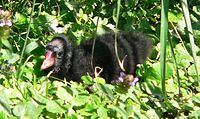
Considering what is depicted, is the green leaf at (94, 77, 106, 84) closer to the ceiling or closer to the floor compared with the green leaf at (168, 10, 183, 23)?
closer to the floor

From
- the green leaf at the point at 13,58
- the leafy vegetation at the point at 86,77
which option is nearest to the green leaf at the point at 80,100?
the leafy vegetation at the point at 86,77

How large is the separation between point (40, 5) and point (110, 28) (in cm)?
57

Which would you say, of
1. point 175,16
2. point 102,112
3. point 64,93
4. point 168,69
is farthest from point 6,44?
Result: point 175,16

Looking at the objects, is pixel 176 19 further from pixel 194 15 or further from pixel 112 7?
pixel 112 7

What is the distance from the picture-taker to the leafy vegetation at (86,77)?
2688 millimetres

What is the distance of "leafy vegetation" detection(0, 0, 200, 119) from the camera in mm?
2688

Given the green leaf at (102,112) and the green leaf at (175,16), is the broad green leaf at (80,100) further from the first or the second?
the green leaf at (175,16)

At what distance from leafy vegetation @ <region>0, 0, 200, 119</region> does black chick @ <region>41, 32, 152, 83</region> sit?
0.08 metres

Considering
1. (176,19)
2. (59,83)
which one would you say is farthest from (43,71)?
(176,19)

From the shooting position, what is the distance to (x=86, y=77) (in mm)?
2957

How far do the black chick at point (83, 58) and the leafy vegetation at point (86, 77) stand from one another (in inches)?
3.3

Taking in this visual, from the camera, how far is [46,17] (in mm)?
3623

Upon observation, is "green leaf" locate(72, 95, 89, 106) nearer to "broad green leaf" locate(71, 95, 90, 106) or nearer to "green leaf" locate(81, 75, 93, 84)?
"broad green leaf" locate(71, 95, 90, 106)

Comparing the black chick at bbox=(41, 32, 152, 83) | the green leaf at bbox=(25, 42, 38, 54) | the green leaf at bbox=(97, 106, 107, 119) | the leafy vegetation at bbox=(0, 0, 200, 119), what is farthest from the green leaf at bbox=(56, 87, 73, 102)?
the green leaf at bbox=(25, 42, 38, 54)
